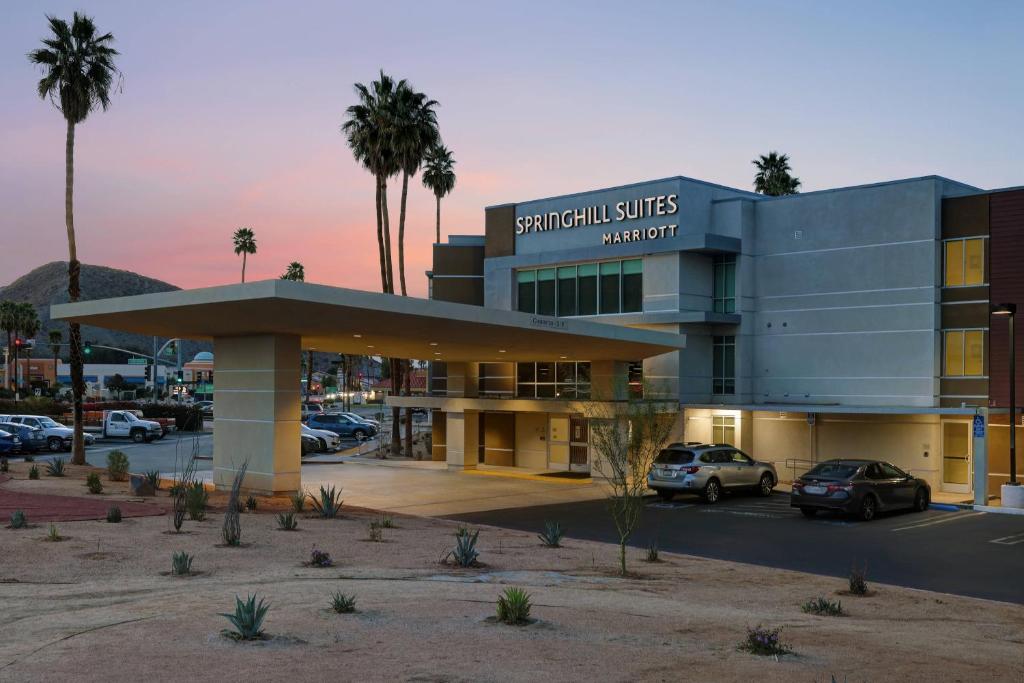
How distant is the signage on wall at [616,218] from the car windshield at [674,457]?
390 inches

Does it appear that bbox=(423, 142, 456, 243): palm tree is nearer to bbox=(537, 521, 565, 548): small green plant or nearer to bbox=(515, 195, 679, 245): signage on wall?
bbox=(515, 195, 679, 245): signage on wall

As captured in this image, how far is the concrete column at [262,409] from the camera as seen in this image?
1048 inches

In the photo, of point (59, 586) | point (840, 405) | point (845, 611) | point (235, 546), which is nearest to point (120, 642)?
point (59, 586)

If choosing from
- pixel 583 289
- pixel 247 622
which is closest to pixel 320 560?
pixel 247 622

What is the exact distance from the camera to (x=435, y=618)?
11.6 m

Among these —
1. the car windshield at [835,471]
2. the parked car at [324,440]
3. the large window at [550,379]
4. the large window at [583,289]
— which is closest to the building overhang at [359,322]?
the large window at [550,379]

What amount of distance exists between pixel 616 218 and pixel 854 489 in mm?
16898

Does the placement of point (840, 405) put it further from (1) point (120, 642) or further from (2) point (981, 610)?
(1) point (120, 642)

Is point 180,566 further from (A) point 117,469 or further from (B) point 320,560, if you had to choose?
(A) point 117,469

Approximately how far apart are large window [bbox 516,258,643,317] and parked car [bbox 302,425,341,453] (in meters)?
14.0

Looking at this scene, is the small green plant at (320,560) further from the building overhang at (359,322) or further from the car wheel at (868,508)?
the car wheel at (868,508)

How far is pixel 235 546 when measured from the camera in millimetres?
17109

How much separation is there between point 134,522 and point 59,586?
6.45 metres

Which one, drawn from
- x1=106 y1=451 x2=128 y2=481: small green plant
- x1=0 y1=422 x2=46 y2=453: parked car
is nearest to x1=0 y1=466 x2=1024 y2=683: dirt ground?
x1=106 y1=451 x2=128 y2=481: small green plant
